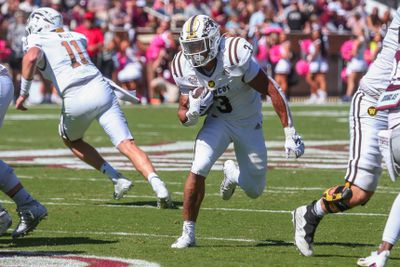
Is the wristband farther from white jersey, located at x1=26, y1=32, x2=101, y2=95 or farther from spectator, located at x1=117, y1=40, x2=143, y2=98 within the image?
spectator, located at x1=117, y1=40, x2=143, y2=98

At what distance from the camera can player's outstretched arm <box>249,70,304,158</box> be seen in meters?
7.94

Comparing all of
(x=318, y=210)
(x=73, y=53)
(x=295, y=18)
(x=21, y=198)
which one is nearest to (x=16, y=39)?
(x=295, y=18)

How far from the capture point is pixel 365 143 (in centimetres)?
724

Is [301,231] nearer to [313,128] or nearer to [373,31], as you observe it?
[313,128]

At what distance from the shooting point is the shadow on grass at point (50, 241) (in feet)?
25.9

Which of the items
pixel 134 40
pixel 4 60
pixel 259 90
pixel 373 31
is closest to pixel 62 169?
pixel 259 90

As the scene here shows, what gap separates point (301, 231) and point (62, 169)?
6.11 meters

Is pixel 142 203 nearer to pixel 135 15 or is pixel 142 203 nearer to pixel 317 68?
pixel 317 68

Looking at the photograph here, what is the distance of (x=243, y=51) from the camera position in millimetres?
8000

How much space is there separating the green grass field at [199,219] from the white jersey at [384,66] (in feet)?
3.48

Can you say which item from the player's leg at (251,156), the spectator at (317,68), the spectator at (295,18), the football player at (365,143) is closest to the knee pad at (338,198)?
the football player at (365,143)

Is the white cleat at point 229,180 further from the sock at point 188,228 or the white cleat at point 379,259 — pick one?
the white cleat at point 379,259

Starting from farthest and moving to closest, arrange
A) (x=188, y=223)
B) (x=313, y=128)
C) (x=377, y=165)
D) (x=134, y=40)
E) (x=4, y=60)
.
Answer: (x=134, y=40), (x=4, y=60), (x=313, y=128), (x=188, y=223), (x=377, y=165)

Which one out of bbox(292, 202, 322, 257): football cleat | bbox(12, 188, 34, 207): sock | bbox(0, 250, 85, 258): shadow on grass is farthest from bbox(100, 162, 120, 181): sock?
bbox(292, 202, 322, 257): football cleat
